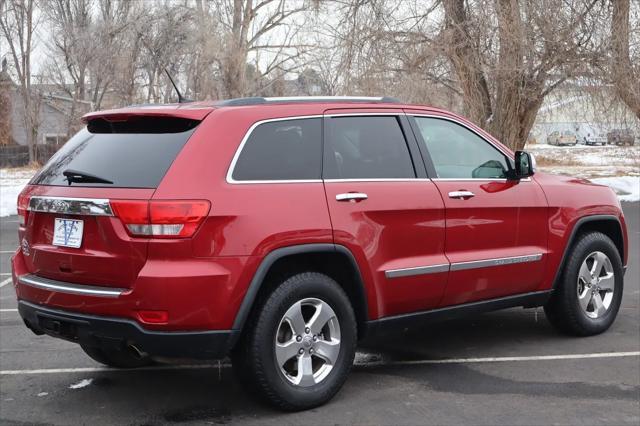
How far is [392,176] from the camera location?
5098 millimetres

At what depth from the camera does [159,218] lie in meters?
4.12

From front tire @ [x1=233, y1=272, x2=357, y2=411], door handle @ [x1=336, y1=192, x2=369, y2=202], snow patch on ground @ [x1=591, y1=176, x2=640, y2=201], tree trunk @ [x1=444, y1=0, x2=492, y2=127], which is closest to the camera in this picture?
front tire @ [x1=233, y1=272, x2=357, y2=411]

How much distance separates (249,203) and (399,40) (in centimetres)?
1491

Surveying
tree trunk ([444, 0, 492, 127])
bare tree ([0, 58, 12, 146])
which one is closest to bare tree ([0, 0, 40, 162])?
bare tree ([0, 58, 12, 146])

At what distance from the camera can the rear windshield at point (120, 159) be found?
4336 mm

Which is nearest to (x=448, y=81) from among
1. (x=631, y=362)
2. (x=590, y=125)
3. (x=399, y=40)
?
(x=399, y=40)

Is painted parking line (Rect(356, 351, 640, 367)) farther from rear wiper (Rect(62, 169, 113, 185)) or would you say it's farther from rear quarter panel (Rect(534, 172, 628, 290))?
rear wiper (Rect(62, 169, 113, 185))

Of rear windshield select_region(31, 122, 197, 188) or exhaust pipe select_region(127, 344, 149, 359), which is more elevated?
rear windshield select_region(31, 122, 197, 188)

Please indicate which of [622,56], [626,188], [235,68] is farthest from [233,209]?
[235,68]

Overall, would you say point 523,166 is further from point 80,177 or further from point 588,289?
point 80,177

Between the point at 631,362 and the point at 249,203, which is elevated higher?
the point at 249,203

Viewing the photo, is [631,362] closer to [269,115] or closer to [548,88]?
[269,115]

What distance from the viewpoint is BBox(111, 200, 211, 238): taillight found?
413 cm

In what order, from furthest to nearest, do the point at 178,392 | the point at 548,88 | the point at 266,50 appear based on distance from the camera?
the point at 266,50
the point at 548,88
the point at 178,392
